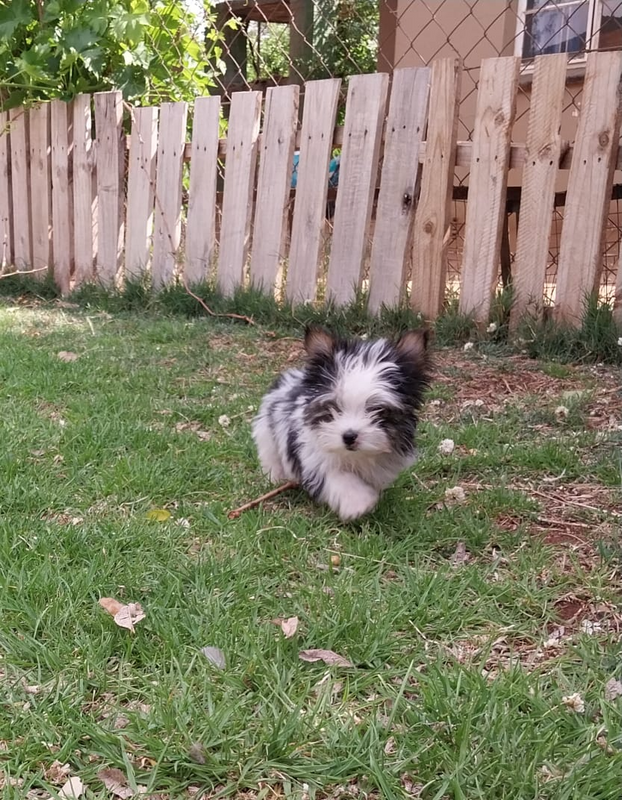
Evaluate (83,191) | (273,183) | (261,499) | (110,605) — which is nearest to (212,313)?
(273,183)

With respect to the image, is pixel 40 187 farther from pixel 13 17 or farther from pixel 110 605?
pixel 110 605

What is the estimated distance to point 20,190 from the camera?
795 cm

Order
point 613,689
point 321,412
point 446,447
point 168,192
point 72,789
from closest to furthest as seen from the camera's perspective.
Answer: point 72,789, point 613,689, point 321,412, point 446,447, point 168,192

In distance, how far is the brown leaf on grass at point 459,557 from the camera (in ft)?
8.02

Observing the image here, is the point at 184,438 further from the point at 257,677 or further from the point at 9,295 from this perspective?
the point at 9,295

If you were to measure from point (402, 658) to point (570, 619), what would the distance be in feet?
1.79

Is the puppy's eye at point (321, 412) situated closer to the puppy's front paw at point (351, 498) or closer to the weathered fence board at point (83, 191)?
the puppy's front paw at point (351, 498)

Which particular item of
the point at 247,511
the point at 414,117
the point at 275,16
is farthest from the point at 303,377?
the point at 275,16

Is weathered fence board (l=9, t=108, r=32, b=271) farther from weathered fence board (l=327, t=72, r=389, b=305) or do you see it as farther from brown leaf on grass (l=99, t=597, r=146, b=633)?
brown leaf on grass (l=99, t=597, r=146, b=633)

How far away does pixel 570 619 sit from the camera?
2.10m

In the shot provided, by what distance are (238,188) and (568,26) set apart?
439 centimetres

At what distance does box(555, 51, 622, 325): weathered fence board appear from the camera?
4453mm

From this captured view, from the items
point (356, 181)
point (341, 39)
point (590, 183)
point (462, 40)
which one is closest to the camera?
point (590, 183)

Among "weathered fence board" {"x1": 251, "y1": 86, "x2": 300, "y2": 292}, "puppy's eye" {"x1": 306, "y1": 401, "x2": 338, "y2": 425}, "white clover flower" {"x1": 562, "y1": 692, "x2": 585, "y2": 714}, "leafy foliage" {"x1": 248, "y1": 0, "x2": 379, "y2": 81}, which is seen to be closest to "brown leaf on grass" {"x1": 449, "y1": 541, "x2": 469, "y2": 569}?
"puppy's eye" {"x1": 306, "y1": 401, "x2": 338, "y2": 425}
